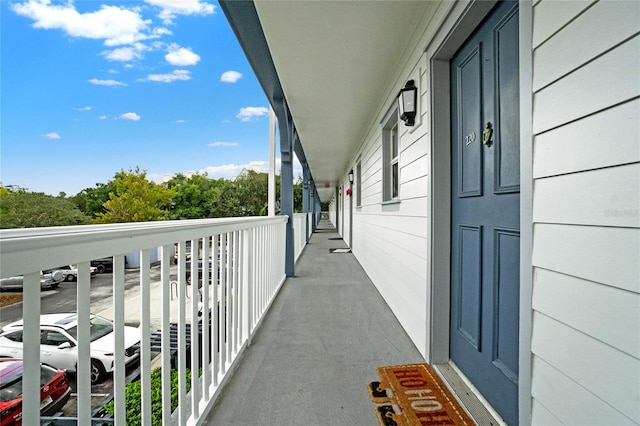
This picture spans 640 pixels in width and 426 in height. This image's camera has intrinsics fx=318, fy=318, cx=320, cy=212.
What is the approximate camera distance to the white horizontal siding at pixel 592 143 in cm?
76

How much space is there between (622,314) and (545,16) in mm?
909

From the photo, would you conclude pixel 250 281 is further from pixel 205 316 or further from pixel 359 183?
pixel 359 183

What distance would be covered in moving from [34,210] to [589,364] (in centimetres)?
163

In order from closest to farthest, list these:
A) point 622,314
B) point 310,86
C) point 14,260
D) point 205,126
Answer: point 14,260, point 622,314, point 310,86, point 205,126

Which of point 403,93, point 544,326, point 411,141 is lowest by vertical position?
point 544,326

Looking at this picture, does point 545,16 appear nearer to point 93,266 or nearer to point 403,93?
point 403,93

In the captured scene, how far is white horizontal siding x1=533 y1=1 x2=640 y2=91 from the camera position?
76cm

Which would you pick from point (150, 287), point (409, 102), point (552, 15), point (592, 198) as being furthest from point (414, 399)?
point (409, 102)

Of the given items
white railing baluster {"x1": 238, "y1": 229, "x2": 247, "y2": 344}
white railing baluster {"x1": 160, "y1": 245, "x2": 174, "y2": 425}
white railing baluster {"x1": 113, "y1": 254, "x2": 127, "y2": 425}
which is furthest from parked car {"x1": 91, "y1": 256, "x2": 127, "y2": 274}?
white railing baluster {"x1": 238, "y1": 229, "x2": 247, "y2": 344}

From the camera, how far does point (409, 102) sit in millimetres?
2338

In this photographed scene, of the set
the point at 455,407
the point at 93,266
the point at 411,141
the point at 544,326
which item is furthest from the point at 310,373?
the point at 411,141

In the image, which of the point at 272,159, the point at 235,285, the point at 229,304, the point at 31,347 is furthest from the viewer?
the point at 272,159

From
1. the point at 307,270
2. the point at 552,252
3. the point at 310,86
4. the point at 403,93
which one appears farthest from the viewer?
the point at 307,270

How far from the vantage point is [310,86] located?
3311mm
